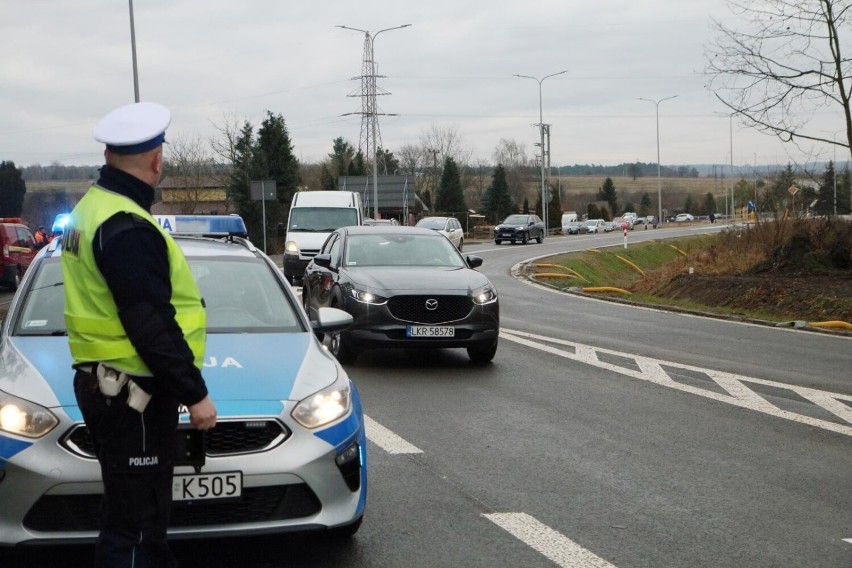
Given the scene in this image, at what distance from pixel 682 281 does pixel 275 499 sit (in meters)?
22.0

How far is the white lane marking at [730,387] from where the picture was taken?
902 cm

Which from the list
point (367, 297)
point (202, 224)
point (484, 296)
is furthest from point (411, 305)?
point (202, 224)

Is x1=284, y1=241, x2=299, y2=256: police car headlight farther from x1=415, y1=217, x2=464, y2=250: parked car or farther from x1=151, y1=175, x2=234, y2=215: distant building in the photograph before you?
x1=151, y1=175, x2=234, y2=215: distant building

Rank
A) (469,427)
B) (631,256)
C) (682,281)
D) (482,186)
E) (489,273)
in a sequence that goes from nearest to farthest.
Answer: (469,427)
(682,281)
(489,273)
(631,256)
(482,186)

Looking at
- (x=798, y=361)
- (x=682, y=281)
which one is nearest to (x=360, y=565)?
(x=798, y=361)

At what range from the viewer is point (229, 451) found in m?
4.80

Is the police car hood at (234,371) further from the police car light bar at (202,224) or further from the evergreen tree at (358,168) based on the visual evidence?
the evergreen tree at (358,168)

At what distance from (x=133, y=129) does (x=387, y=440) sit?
480 cm

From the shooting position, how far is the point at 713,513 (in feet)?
19.7

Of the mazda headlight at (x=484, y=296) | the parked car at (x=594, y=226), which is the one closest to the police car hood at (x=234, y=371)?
the mazda headlight at (x=484, y=296)

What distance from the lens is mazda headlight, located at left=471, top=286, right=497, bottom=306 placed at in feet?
38.7

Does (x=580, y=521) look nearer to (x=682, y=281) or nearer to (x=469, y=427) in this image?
(x=469, y=427)

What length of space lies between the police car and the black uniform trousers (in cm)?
45

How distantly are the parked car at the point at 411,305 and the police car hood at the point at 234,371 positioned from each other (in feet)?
17.5
